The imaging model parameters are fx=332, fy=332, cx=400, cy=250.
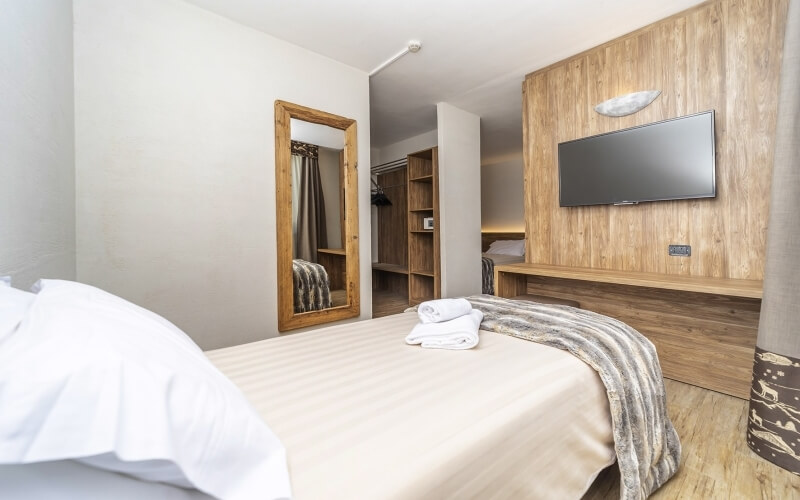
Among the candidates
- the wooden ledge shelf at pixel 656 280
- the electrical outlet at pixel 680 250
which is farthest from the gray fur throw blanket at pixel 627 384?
the electrical outlet at pixel 680 250

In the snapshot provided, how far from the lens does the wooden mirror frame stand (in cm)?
276

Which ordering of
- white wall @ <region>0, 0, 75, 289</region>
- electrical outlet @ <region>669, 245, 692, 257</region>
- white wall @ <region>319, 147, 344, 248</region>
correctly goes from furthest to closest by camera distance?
white wall @ <region>319, 147, 344, 248</region> < electrical outlet @ <region>669, 245, 692, 257</region> < white wall @ <region>0, 0, 75, 289</region>

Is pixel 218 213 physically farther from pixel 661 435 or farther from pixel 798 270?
pixel 798 270

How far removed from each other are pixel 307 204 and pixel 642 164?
9.09ft

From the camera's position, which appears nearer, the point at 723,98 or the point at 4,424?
the point at 4,424

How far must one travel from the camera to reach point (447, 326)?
149 centimetres

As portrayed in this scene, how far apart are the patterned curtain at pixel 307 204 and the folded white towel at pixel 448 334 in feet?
5.56

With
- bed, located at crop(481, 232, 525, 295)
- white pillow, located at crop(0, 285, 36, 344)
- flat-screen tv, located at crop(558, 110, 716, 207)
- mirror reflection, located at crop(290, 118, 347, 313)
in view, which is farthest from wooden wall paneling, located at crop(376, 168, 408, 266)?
white pillow, located at crop(0, 285, 36, 344)

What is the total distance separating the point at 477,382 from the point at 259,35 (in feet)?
9.89

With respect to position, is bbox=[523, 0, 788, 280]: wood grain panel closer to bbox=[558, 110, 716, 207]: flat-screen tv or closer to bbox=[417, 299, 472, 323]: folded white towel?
bbox=[558, 110, 716, 207]: flat-screen tv

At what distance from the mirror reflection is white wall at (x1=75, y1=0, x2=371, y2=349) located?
0.72 feet

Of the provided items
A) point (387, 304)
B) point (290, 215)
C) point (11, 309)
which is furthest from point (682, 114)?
point (387, 304)

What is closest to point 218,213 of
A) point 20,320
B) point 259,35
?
point 259,35

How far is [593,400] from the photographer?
1.16 metres
